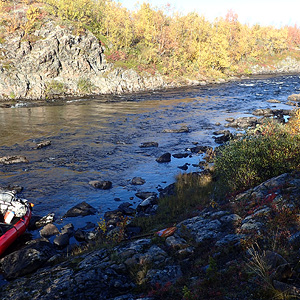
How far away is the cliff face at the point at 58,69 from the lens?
→ 153ft

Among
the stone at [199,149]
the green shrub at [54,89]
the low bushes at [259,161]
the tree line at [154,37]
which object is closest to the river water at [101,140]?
the stone at [199,149]

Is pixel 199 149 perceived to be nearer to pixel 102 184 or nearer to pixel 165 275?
pixel 102 184

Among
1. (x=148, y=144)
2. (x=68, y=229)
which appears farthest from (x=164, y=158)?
(x=68, y=229)

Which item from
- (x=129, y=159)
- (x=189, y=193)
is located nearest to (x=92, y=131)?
(x=129, y=159)

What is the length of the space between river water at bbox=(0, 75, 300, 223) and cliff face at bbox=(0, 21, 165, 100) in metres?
8.11

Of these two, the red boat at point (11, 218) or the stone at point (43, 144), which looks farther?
the stone at point (43, 144)

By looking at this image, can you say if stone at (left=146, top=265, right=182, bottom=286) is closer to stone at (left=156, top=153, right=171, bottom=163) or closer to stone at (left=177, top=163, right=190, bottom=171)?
stone at (left=177, top=163, right=190, bottom=171)

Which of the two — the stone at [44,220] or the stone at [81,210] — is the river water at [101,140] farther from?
the stone at [44,220]

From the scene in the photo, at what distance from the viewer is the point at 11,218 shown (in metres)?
10.3

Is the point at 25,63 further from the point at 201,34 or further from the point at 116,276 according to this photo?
the point at 201,34

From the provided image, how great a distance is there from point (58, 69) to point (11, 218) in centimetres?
4632

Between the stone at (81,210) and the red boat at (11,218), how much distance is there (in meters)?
1.76

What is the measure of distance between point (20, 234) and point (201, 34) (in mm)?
87920

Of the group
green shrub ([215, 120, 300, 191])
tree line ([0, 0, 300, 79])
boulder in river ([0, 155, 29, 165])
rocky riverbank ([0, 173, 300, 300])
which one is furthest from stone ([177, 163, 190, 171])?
tree line ([0, 0, 300, 79])
